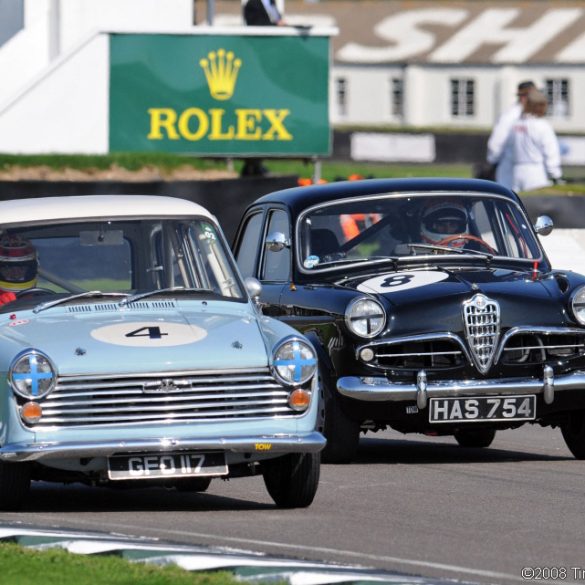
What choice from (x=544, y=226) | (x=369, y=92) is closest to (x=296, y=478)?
(x=544, y=226)

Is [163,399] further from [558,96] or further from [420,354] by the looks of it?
[558,96]

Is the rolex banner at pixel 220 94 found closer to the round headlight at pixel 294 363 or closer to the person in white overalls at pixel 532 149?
the person in white overalls at pixel 532 149

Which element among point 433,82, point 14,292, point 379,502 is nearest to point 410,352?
point 379,502

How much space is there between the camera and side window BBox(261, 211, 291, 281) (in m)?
11.1

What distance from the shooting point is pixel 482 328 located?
32.7ft

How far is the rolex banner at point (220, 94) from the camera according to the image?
77.5 feet

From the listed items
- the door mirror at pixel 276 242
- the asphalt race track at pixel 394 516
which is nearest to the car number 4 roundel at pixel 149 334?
the asphalt race track at pixel 394 516

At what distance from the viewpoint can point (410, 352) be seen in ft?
32.7

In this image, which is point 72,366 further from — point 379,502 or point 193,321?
point 379,502

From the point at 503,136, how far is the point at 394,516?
11608 mm

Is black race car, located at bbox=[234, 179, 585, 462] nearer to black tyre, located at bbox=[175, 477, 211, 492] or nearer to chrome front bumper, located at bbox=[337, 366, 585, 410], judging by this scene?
chrome front bumper, located at bbox=[337, 366, 585, 410]

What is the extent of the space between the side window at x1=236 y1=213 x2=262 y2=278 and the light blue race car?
2835mm

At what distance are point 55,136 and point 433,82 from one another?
6087 cm

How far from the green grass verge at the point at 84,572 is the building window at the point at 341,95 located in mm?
78843
